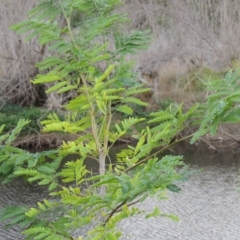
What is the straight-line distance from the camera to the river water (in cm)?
782

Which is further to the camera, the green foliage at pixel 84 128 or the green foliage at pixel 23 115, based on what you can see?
the green foliage at pixel 23 115

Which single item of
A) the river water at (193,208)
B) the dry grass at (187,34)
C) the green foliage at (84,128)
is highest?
the green foliage at (84,128)

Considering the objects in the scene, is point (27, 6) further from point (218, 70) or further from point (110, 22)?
point (110, 22)

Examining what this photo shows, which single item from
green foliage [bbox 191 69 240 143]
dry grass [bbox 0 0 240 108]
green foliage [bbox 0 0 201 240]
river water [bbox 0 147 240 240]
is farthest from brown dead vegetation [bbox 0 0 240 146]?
green foliage [bbox 191 69 240 143]

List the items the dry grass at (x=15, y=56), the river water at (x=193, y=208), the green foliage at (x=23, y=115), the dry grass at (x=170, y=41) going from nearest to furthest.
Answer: the river water at (x=193, y=208), the dry grass at (x=15, y=56), the dry grass at (x=170, y=41), the green foliage at (x=23, y=115)

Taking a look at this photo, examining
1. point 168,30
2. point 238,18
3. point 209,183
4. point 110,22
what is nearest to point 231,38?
point 238,18

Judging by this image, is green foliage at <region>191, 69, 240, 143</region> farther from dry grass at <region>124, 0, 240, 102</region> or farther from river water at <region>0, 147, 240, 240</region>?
dry grass at <region>124, 0, 240, 102</region>

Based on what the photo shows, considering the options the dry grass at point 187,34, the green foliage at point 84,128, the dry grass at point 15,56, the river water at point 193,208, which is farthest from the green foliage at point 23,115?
the green foliage at point 84,128

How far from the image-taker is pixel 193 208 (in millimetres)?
9305

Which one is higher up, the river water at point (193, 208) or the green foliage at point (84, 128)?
the green foliage at point (84, 128)

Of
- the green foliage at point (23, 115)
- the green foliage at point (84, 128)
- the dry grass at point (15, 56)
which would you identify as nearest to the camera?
the green foliage at point (84, 128)

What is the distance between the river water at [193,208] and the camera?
308 inches

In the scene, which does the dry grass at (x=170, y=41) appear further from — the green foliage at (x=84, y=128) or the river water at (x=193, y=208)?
the green foliage at (x=84, y=128)

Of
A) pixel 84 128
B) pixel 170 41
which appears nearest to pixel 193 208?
pixel 170 41
